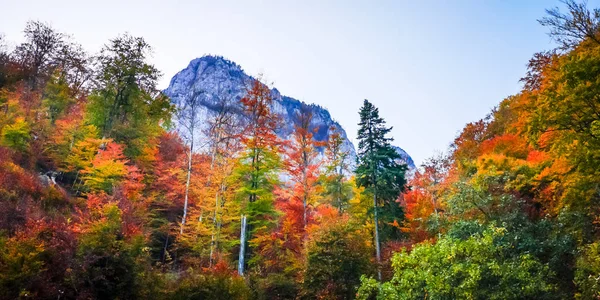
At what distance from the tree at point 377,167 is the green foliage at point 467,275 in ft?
28.5

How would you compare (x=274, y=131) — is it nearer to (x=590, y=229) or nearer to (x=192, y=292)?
(x=192, y=292)

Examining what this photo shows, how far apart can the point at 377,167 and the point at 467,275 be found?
11.0 metres

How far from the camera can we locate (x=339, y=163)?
22156 mm

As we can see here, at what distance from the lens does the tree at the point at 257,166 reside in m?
18.3

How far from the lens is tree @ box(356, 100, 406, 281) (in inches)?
804

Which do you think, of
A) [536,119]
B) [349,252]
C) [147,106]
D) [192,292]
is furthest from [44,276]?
[147,106]

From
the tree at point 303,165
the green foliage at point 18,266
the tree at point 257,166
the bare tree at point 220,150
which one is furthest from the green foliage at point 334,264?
the green foliage at point 18,266

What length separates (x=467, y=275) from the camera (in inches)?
404

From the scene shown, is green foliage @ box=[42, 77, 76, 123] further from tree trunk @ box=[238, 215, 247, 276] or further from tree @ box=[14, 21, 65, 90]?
tree trunk @ box=[238, 215, 247, 276]

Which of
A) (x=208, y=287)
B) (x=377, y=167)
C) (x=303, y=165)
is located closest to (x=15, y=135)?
(x=208, y=287)

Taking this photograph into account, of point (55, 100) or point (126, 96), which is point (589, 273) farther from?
point (55, 100)

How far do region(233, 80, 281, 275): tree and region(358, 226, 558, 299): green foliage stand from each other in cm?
829

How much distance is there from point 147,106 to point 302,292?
637 inches

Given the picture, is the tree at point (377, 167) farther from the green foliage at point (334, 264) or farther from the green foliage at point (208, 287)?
the green foliage at point (208, 287)
